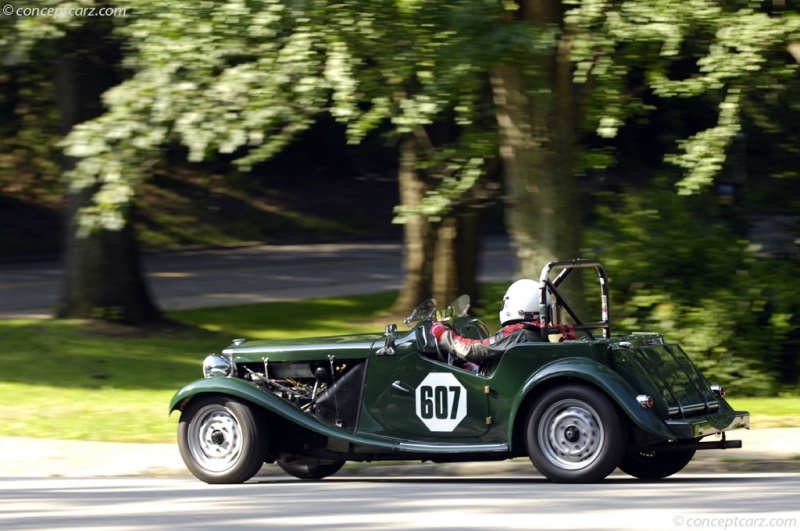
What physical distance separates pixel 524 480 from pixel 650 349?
1351 millimetres

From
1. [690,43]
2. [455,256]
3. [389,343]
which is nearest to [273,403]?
[389,343]

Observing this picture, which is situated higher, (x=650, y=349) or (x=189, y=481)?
(x=650, y=349)

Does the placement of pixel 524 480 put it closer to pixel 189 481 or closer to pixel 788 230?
→ pixel 189 481

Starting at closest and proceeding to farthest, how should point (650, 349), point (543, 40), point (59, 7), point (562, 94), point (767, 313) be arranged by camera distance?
point (650, 349), point (543, 40), point (562, 94), point (767, 313), point (59, 7)

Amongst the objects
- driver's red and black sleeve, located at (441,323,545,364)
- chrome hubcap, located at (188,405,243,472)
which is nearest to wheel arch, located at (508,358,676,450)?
A: driver's red and black sleeve, located at (441,323,545,364)

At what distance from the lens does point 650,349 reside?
9.32 metres

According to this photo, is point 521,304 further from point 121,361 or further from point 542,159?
point 121,361

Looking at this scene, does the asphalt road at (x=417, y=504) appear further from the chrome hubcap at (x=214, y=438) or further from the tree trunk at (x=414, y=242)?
the tree trunk at (x=414, y=242)

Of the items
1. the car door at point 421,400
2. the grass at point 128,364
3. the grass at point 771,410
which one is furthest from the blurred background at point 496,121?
the car door at point 421,400

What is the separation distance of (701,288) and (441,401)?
270 inches

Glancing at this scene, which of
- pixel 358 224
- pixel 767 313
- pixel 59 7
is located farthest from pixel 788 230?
pixel 358 224

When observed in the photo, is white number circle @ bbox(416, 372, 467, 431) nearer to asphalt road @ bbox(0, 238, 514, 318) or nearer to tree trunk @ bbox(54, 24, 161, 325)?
tree trunk @ bbox(54, 24, 161, 325)

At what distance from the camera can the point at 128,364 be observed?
17.4 meters

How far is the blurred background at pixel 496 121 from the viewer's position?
464 inches
